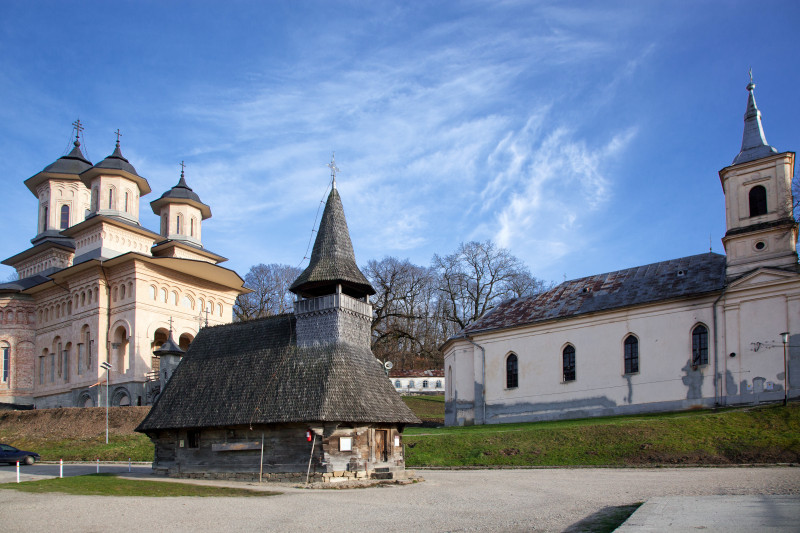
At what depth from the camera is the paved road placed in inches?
529

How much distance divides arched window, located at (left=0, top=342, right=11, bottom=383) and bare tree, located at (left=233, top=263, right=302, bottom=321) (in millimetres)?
25427

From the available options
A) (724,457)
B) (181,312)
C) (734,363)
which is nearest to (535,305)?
(734,363)

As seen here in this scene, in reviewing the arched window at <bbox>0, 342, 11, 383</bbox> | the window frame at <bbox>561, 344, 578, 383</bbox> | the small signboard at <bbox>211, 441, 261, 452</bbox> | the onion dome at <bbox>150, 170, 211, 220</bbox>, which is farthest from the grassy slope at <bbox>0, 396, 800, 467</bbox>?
the onion dome at <bbox>150, 170, 211, 220</bbox>

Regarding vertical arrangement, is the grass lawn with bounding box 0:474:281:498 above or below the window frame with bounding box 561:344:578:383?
below

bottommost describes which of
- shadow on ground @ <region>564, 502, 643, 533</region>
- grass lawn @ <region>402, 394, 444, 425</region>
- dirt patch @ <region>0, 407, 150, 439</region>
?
grass lawn @ <region>402, 394, 444, 425</region>

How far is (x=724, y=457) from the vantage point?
23.0 metres

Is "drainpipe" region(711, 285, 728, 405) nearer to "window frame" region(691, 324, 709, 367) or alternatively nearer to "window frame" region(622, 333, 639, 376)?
"window frame" region(691, 324, 709, 367)

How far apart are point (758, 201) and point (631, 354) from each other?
414 inches

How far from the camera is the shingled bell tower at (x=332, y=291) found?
25.9 meters

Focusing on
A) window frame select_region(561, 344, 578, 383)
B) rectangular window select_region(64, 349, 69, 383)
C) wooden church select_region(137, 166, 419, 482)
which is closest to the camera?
wooden church select_region(137, 166, 419, 482)

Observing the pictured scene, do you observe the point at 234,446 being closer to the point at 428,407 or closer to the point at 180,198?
the point at 428,407

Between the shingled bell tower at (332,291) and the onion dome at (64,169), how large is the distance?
136ft

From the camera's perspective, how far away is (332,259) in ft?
89.8

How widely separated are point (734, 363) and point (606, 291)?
28.9 feet
